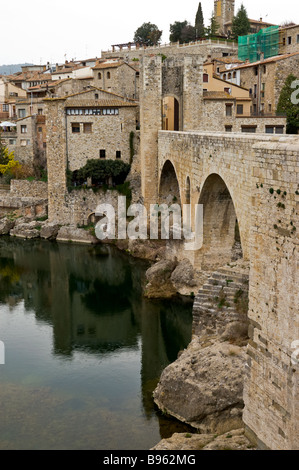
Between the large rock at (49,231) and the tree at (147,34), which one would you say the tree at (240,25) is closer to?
the tree at (147,34)

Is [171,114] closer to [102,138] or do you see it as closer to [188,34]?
[102,138]

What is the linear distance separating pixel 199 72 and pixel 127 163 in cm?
673

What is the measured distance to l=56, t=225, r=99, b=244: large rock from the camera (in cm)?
2784

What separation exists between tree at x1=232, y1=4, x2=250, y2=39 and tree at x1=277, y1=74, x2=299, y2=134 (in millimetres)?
19880

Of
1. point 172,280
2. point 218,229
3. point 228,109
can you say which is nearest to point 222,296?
point 218,229

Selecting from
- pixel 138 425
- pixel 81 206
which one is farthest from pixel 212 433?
pixel 81 206

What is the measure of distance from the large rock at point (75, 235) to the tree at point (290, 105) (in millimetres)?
10631

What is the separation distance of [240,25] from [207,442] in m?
43.7

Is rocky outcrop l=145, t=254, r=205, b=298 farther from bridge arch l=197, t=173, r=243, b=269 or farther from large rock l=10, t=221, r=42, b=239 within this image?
large rock l=10, t=221, r=42, b=239

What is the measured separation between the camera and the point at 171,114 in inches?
1125

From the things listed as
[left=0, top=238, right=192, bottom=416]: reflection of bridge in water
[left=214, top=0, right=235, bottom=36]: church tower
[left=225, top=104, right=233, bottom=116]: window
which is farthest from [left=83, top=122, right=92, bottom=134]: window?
[left=214, top=0, right=235, bottom=36]: church tower

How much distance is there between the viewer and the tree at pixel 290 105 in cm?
2769

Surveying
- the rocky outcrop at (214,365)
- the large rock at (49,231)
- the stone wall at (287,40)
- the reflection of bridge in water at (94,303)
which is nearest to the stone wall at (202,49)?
the stone wall at (287,40)

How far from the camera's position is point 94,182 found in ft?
95.9
